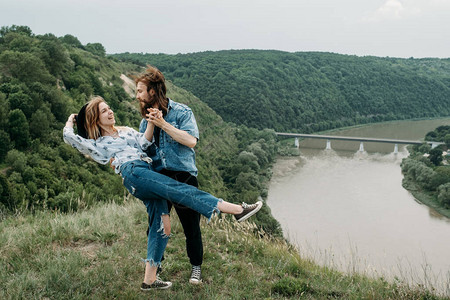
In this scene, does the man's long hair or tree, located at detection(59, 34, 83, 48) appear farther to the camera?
tree, located at detection(59, 34, 83, 48)

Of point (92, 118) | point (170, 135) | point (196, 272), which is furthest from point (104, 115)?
point (196, 272)

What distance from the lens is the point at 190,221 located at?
9.12 feet

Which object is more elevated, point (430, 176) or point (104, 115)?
point (104, 115)

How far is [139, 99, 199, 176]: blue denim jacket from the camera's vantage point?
2650 millimetres

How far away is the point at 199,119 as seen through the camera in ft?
152

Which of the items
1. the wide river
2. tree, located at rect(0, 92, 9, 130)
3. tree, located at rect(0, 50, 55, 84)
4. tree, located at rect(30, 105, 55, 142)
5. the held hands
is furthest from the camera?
tree, located at rect(0, 50, 55, 84)

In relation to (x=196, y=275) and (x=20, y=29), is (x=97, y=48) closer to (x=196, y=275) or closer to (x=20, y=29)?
(x=20, y=29)

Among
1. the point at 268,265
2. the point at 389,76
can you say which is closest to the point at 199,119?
the point at 268,265

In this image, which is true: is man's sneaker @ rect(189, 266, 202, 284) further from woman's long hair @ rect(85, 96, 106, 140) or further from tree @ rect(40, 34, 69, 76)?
tree @ rect(40, 34, 69, 76)

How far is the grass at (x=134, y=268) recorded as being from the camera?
266 centimetres

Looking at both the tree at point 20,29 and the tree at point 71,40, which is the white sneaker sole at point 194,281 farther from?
the tree at point 71,40

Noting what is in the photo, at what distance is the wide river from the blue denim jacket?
24.9ft

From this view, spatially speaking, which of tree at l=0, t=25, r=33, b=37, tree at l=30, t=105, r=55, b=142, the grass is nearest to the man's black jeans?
the grass

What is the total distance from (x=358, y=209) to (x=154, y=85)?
87.3ft
